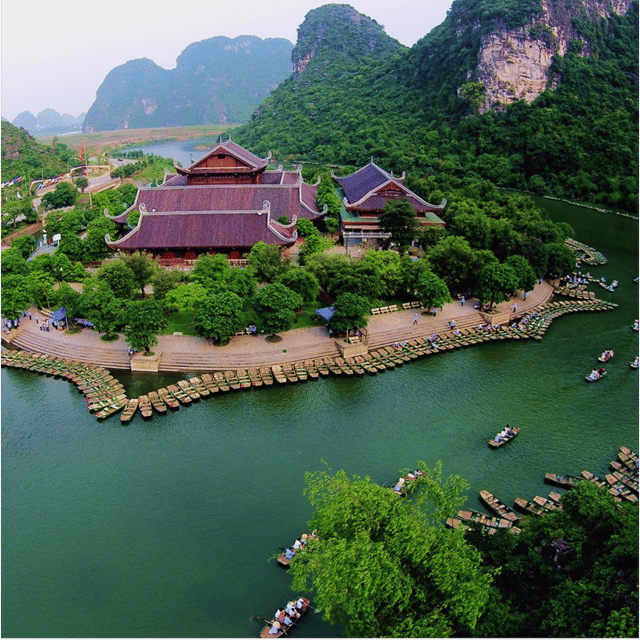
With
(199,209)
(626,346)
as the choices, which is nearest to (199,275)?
(199,209)

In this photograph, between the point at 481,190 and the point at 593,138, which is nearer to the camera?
the point at 481,190

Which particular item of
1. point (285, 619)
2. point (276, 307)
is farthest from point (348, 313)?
point (285, 619)

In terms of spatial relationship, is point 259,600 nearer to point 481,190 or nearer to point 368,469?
point 368,469

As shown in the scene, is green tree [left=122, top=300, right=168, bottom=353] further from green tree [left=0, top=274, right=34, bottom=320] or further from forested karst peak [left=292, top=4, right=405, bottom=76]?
forested karst peak [left=292, top=4, right=405, bottom=76]

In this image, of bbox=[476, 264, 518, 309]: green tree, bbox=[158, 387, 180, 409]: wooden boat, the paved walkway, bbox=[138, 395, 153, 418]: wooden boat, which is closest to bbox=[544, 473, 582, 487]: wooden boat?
the paved walkway

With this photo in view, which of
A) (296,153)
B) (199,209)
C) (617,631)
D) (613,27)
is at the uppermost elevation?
(613,27)

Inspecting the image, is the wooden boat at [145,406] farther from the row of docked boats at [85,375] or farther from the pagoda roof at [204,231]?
the pagoda roof at [204,231]

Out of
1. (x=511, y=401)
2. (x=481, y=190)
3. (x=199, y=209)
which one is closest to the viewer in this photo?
(x=511, y=401)
